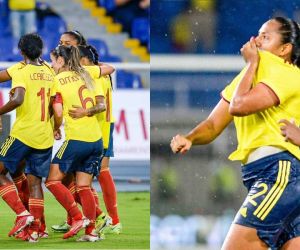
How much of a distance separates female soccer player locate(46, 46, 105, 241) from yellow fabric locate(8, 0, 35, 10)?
901 centimetres

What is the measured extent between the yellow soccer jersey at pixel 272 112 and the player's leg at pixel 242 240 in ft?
1.02

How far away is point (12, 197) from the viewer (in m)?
7.55

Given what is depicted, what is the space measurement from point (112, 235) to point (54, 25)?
8.93 meters

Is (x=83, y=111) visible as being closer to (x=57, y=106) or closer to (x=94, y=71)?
(x=57, y=106)

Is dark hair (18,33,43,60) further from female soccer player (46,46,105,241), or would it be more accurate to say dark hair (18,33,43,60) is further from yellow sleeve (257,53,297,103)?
yellow sleeve (257,53,297,103)

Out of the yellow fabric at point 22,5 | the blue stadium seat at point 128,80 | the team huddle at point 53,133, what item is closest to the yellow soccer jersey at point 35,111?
the team huddle at point 53,133

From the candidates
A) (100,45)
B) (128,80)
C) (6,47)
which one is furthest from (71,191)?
(100,45)

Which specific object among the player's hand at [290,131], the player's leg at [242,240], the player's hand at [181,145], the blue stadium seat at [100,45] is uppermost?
the player's hand at [290,131]

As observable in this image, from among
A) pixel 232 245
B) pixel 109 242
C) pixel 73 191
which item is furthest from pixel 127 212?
pixel 232 245

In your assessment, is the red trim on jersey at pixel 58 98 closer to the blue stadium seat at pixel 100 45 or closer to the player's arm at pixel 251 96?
the player's arm at pixel 251 96

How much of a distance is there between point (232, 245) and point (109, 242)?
11.8 ft

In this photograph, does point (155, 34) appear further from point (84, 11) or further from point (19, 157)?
point (84, 11)

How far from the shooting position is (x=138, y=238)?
7.70 metres

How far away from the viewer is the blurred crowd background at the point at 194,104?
5219 millimetres
